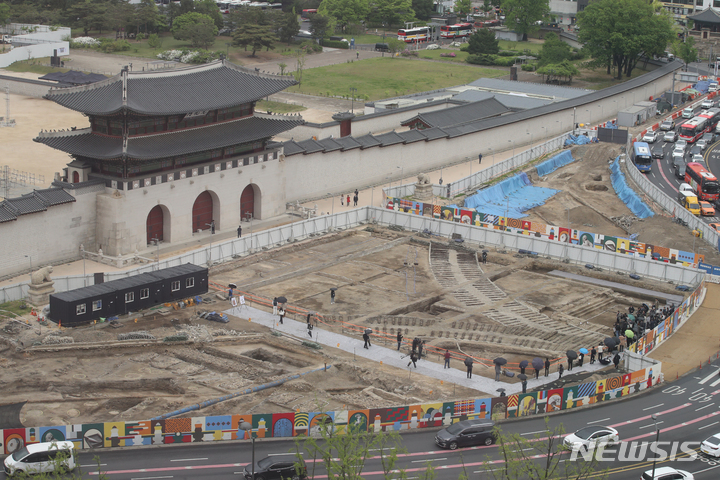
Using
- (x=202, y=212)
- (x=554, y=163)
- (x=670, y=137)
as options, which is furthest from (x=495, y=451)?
(x=670, y=137)

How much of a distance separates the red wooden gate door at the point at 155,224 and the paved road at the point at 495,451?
37.3 meters

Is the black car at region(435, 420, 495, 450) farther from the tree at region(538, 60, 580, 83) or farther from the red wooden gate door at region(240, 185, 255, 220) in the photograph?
the tree at region(538, 60, 580, 83)

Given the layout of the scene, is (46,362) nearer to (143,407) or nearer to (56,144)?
(143,407)

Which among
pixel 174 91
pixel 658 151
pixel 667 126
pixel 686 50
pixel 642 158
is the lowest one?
pixel 658 151

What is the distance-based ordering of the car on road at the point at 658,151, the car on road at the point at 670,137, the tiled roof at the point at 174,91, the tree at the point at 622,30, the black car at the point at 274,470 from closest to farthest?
the black car at the point at 274,470 → the tiled roof at the point at 174,91 → the car on road at the point at 658,151 → the car on road at the point at 670,137 → the tree at the point at 622,30

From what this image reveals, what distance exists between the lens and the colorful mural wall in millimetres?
84688

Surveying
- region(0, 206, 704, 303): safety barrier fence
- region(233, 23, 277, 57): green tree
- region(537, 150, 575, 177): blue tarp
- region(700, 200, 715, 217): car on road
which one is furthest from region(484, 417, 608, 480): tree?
region(233, 23, 277, 57): green tree

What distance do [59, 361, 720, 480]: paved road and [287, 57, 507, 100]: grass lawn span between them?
105 meters

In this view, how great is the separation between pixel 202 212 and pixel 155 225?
579 centimetres

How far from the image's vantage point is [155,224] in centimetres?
8669

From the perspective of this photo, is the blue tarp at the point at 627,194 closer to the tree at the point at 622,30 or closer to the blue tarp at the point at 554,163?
the blue tarp at the point at 554,163

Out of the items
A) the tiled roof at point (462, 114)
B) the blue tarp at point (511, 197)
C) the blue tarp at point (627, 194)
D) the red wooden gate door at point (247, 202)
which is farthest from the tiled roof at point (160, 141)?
the blue tarp at point (627, 194)

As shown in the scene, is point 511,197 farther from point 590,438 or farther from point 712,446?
point 590,438

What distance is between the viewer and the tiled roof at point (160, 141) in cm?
8150
